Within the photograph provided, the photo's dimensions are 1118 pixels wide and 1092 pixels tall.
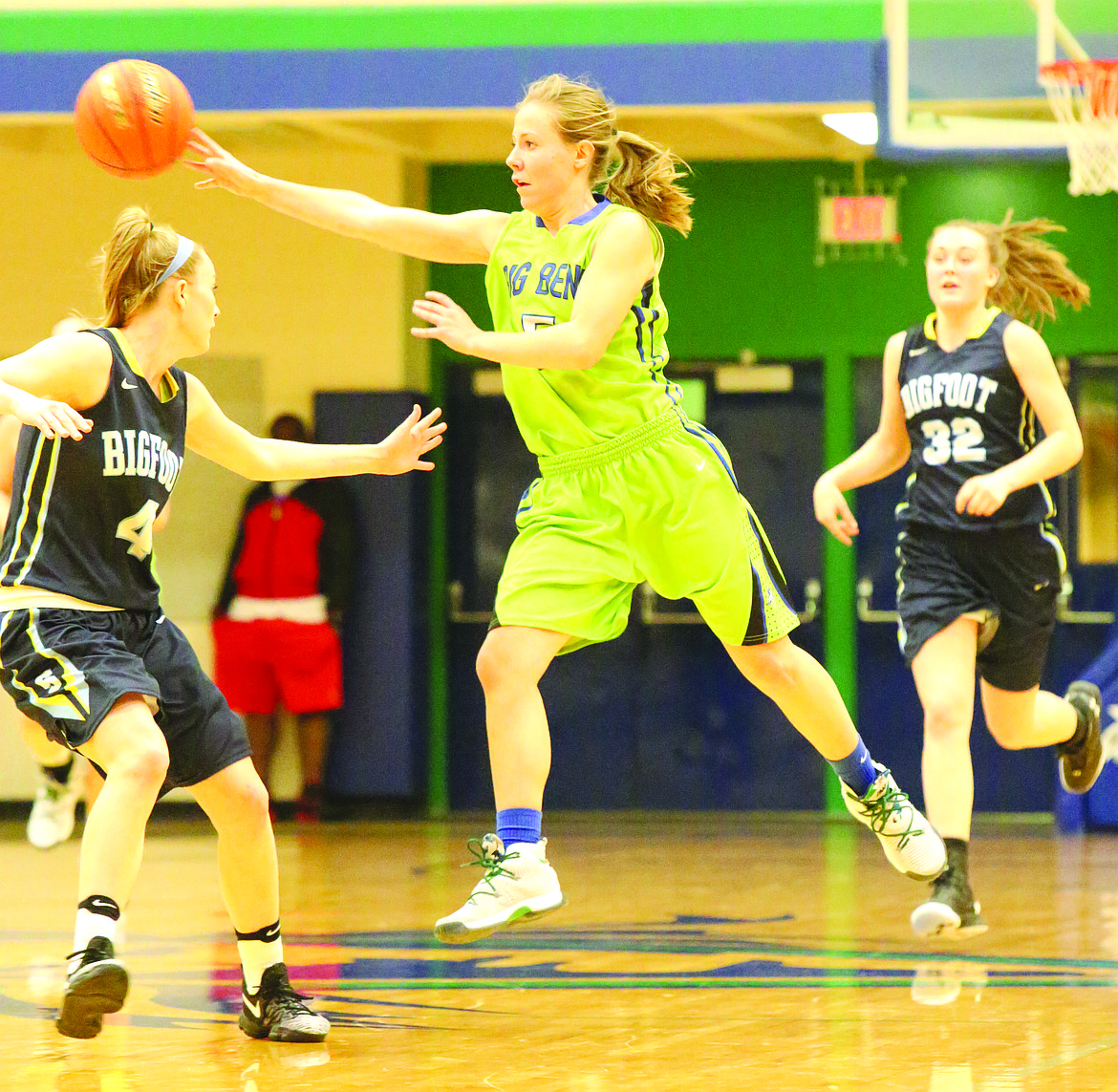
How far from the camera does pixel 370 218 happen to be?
4.52 m

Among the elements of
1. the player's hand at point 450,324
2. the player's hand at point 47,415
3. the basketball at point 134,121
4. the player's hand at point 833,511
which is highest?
the basketball at point 134,121

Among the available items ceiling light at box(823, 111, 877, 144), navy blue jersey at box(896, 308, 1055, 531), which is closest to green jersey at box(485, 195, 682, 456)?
navy blue jersey at box(896, 308, 1055, 531)

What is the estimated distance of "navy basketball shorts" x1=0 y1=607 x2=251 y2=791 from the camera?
12.2 ft

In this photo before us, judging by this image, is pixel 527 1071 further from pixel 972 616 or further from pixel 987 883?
pixel 987 883

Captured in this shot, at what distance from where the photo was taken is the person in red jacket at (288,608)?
9.80m

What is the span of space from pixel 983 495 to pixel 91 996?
2.62m

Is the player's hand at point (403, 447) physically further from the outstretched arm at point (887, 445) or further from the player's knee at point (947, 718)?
the player's knee at point (947, 718)

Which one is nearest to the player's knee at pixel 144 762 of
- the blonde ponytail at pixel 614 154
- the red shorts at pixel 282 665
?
the blonde ponytail at pixel 614 154

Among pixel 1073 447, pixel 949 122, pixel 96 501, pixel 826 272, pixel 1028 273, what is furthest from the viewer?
pixel 826 272

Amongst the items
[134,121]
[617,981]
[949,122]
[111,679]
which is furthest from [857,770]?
[949,122]

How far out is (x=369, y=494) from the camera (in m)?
10.1

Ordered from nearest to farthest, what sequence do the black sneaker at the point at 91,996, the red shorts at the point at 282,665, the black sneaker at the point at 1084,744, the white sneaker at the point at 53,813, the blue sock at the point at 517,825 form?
1. the black sneaker at the point at 91,996
2. the blue sock at the point at 517,825
3. the black sneaker at the point at 1084,744
4. the white sneaker at the point at 53,813
5. the red shorts at the point at 282,665

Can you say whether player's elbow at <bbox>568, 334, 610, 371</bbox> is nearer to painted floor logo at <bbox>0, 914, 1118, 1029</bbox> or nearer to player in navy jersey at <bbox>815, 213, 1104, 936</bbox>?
player in navy jersey at <bbox>815, 213, 1104, 936</bbox>

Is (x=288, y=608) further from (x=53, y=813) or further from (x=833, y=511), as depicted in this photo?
(x=833, y=511)
